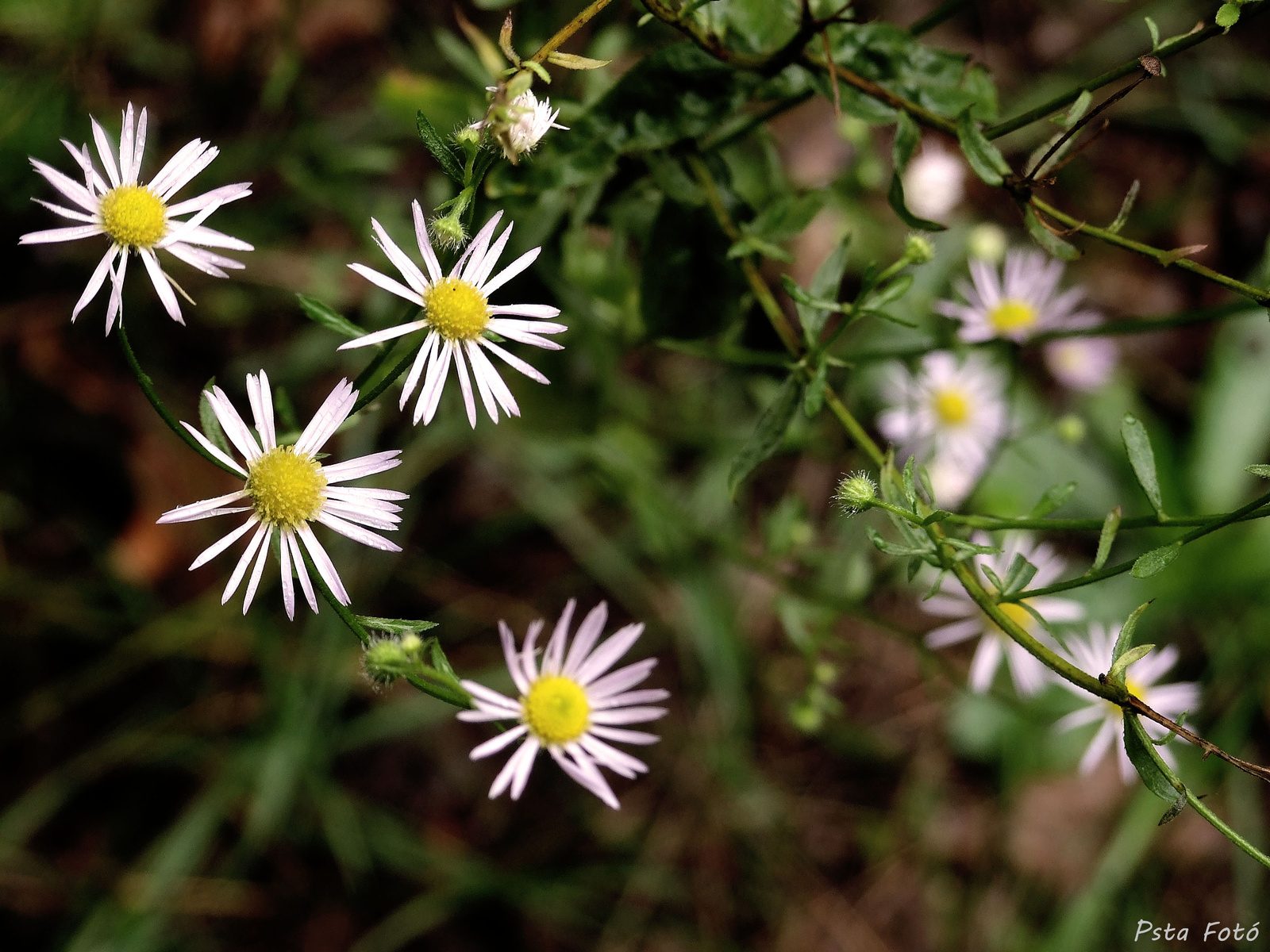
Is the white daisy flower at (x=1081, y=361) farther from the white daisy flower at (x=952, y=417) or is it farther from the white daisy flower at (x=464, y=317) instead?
the white daisy flower at (x=464, y=317)

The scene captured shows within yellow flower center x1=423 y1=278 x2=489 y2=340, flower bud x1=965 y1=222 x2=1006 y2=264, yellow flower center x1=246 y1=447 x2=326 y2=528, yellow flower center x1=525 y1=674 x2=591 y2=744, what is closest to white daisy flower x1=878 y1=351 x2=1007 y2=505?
flower bud x1=965 y1=222 x2=1006 y2=264

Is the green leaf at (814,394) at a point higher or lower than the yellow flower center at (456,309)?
higher

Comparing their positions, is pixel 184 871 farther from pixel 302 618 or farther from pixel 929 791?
pixel 929 791

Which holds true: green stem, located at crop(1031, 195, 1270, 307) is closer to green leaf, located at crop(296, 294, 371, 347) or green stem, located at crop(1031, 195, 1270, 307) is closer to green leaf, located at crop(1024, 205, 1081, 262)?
green leaf, located at crop(1024, 205, 1081, 262)

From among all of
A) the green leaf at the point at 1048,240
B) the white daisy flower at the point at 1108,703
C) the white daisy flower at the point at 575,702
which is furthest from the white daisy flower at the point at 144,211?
the white daisy flower at the point at 1108,703

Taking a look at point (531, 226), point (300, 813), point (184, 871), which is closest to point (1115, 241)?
point (531, 226)

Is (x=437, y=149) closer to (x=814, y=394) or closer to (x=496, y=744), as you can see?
(x=814, y=394)

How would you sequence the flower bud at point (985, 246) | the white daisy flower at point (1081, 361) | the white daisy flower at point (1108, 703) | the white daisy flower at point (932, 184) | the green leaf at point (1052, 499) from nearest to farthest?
the green leaf at point (1052, 499)
the white daisy flower at point (1108, 703)
the flower bud at point (985, 246)
the white daisy flower at point (932, 184)
the white daisy flower at point (1081, 361)
